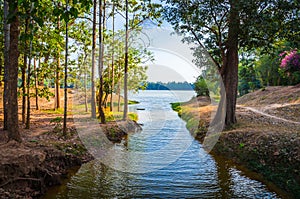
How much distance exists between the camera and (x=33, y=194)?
24.9 ft

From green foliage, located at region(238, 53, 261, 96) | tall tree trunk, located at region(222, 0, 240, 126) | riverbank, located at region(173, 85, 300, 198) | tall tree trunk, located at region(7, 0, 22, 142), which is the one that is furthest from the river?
green foliage, located at region(238, 53, 261, 96)

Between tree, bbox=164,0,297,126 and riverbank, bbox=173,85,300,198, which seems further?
tree, bbox=164,0,297,126

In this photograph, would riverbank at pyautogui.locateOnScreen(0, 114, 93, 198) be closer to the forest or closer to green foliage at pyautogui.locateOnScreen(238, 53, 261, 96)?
the forest

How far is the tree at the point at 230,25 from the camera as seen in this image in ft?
43.4

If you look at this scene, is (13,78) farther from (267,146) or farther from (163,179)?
(267,146)

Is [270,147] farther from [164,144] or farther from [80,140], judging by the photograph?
[80,140]

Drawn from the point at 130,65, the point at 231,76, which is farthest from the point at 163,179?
the point at 130,65

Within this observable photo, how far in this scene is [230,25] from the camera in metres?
14.6

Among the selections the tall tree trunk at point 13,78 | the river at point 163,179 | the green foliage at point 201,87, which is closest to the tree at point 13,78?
the tall tree trunk at point 13,78

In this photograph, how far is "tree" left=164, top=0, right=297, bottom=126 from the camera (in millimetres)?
13242

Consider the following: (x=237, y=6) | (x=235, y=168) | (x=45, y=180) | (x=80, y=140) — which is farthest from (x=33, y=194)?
(x=237, y=6)

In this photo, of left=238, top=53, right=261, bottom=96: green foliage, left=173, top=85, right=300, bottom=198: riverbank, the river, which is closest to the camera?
the river

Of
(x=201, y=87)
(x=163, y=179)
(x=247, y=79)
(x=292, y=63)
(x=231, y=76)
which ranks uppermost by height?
(x=292, y=63)

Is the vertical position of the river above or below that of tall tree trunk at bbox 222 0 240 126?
below
